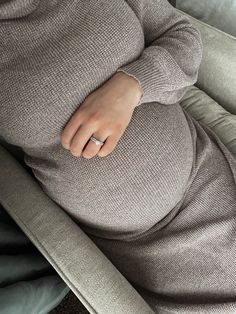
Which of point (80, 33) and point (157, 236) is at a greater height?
point (80, 33)

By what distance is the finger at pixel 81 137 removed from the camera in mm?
676

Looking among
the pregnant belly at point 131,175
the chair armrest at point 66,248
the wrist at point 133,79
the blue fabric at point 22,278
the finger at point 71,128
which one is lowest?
the blue fabric at point 22,278

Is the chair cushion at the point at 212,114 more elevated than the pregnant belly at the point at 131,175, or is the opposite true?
the pregnant belly at the point at 131,175

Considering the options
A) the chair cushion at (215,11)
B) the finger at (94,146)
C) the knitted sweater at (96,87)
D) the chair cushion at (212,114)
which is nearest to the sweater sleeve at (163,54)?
the knitted sweater at (96,87)

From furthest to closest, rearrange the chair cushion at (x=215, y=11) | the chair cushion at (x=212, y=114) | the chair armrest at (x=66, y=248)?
1. the chair cushion at (x=215, y=11)
2. the chair cushion at (x=212, y=114)
3. the chair armrest at (x=66, y=248)

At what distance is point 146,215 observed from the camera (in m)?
0.77

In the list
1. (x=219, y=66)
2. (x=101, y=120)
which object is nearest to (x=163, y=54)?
(x=101, y=120)

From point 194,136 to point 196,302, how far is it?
34cm

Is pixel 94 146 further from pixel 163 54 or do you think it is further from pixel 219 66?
pixel 219 66

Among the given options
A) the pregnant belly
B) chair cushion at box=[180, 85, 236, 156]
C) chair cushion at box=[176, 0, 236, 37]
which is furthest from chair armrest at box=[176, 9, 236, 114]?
the pregnant belly

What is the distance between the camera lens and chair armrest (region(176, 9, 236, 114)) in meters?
1.00

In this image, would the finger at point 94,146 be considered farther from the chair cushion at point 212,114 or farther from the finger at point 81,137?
the chair cushion at point 212,114

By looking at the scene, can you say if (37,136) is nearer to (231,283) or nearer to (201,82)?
(231,283)

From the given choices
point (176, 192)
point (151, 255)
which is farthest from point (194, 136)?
point (151, 255)
